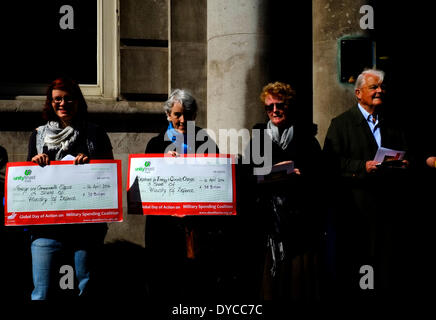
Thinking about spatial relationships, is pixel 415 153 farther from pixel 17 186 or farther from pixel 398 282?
pixel 17 186

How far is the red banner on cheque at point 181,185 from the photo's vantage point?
394 cm

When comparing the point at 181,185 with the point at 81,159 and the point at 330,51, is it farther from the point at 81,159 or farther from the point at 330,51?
the point at 330,51

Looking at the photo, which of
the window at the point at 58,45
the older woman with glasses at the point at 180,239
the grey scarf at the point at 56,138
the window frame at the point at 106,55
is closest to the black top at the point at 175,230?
the older woman with glasses at the point at 180,239

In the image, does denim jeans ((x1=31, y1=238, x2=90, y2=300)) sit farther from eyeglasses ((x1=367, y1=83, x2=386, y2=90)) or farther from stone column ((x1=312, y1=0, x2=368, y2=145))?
stone column ((x1=312, y1=0, x2=368, y2=145))

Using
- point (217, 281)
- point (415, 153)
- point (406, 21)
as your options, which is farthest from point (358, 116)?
point (406, 21)

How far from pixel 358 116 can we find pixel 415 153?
57 cm

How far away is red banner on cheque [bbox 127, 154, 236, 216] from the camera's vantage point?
12.9ft

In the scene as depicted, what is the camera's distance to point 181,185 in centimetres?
397

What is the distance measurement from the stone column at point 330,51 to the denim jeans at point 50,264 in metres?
3.23

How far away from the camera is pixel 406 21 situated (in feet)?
20.3

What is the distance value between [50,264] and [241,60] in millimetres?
2938

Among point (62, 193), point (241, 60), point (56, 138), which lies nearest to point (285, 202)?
point (62, 193)

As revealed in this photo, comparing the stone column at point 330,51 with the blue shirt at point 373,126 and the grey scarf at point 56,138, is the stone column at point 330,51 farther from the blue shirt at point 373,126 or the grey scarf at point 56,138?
the grey scarf at point 56,138

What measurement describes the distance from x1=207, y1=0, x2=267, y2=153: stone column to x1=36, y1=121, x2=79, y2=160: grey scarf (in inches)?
76.9
